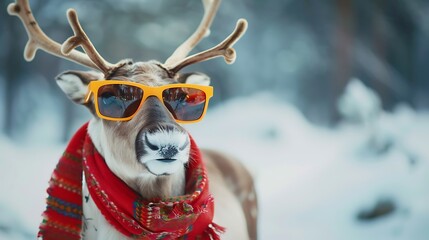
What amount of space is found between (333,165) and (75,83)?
3.83 ft

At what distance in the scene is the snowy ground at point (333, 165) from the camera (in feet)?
5.92

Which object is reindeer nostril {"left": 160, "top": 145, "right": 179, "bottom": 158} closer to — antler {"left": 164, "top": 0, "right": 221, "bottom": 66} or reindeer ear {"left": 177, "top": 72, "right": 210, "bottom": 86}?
reindeer ear {"left": 177, "top": 72, "right": 210, "bottom": 86}

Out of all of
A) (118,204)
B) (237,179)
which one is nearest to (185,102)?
(118,204)

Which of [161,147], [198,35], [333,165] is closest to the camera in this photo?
[161,147]

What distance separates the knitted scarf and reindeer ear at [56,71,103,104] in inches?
3.4

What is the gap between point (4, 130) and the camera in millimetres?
1652

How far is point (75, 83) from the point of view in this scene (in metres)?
1.03

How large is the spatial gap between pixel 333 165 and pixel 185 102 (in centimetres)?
109

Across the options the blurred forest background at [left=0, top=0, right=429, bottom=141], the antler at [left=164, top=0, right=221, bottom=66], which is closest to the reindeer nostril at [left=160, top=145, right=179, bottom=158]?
the antler at [left=164, top=0, right=221, bottom=66]

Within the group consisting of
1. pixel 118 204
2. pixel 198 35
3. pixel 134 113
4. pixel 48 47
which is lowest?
pixel 118 204

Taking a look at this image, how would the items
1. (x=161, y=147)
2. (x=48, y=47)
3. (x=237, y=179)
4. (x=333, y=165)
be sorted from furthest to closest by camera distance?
(x=333, y=165), (x=237, y=179), (x=48, y=47), (x=161, y=147)

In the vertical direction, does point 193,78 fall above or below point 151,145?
above

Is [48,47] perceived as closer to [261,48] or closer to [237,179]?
[237,179]

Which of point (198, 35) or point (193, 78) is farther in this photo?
point (198, 35)
